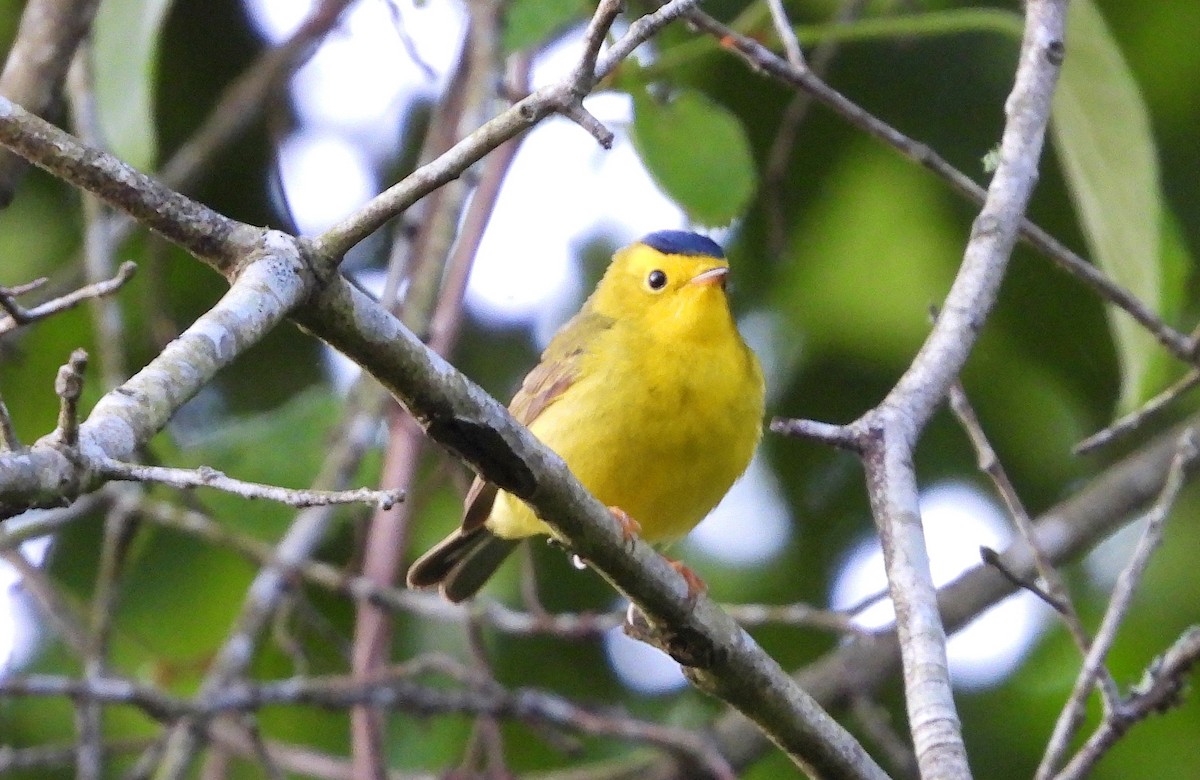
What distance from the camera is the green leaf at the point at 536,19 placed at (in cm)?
406

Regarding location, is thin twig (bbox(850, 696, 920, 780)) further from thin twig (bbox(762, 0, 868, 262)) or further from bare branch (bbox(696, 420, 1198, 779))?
thin twig (bbox(762, 0, 868, 262))

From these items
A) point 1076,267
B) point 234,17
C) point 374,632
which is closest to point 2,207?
point 374,632

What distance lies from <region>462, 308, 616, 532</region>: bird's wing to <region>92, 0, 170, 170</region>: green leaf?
1229 millimetres

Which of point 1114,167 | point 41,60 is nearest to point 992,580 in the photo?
point 1114,167

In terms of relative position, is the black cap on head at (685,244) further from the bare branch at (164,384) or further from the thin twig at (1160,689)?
the bare branch at (164,384)

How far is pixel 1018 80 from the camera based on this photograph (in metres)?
3.65

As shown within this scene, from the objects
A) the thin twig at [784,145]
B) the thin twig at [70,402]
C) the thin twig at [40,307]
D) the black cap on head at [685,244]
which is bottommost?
the thin twig at [70,402]

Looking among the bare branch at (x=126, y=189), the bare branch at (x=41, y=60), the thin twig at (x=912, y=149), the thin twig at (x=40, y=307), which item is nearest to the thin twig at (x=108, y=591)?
the bare branch at (x=41, y=60)

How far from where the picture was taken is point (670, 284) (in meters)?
4.81

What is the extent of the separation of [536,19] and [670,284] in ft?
3.40

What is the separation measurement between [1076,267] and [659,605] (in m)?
1.33

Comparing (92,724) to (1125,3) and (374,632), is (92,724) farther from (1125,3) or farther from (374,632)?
(1125,3)

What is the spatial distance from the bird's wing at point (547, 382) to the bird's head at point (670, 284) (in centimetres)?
12

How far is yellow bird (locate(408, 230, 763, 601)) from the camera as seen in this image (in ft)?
13.7
